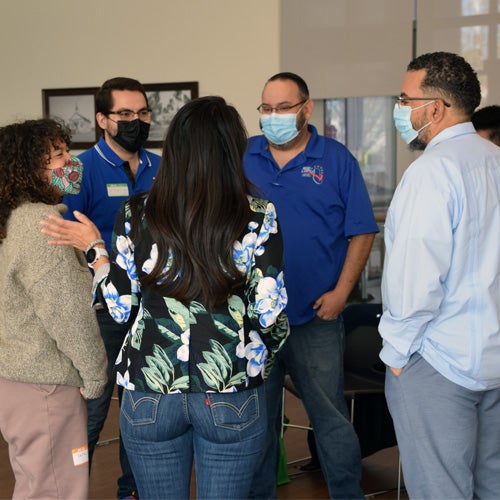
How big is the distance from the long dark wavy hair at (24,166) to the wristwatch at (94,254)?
25 cm

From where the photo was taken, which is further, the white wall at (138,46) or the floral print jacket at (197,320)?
the white wall at (138,46)

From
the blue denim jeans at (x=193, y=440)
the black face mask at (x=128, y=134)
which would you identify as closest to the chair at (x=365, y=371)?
the black face mask at (x=128, y=134)

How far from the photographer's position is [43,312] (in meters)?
2.29

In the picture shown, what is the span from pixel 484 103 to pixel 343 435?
327 centimetres

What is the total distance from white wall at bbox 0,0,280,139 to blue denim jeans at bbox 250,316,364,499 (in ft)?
11.0

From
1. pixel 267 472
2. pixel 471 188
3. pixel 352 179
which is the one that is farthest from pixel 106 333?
pixel 471 188

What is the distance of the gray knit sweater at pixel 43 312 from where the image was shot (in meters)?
2.28

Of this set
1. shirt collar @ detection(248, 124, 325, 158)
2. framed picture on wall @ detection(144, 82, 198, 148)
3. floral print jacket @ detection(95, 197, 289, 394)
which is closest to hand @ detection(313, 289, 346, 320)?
shirt collar @ detection(248, 124, 325, 158)

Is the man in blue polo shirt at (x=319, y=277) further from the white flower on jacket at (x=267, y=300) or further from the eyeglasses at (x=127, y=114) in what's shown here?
the white flower on jacket at (x=267, y=300)

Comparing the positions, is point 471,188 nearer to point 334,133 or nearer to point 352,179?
point 352,179

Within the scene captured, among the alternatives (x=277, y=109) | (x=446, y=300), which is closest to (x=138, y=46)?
(x=277, y=109)

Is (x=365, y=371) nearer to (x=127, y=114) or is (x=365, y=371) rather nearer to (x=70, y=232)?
(x=127, y=114)

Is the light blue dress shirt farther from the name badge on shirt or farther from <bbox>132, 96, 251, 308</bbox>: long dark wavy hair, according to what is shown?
the name badge on shirt

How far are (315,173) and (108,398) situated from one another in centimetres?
133
